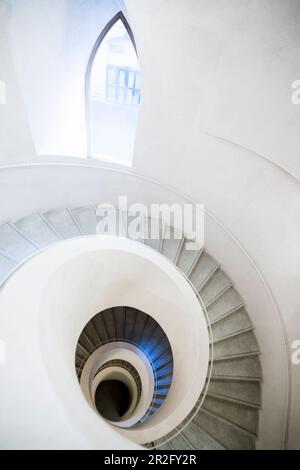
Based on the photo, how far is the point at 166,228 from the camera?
5.96m

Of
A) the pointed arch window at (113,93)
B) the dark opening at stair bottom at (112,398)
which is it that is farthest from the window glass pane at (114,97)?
the dark opening at stair bottom at (112,398)

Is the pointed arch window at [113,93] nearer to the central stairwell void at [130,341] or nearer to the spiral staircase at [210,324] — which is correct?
the spiral staircase at [210,324]

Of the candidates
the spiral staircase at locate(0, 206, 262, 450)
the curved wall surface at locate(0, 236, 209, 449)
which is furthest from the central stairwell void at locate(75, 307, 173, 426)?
the spiral staircase at locate(0, 206, 262, 450)

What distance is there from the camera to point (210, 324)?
487 cm

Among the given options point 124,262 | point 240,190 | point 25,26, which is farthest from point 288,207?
point 25,26

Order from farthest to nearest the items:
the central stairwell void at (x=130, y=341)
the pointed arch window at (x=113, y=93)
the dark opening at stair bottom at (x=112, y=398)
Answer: the dark opening at stair bottom at (x=112, y=398), the central stairwell void at (x=130, y=341), the pointed arch window at (x=113, y=93)

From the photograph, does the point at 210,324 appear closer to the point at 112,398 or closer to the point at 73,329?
the point at 73,329

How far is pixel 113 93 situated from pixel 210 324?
4209mm

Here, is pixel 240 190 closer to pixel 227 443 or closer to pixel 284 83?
pixel 284 83

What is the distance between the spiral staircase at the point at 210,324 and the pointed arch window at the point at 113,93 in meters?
1.30

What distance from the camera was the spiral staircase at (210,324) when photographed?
452 cm

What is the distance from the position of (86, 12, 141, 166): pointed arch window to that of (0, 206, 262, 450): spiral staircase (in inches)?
51.3

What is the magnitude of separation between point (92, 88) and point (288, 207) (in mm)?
3649

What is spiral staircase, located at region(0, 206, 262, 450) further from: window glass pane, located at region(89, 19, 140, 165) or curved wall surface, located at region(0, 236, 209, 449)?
window glass pane, located at region(89, 19, 140, 165)
